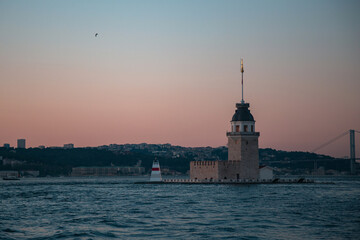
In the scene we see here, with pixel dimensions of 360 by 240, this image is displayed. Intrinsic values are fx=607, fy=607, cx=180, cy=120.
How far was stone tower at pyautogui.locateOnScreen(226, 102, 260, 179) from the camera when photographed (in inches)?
3093

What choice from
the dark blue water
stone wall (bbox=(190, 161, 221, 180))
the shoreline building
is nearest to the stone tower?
the shoreline building

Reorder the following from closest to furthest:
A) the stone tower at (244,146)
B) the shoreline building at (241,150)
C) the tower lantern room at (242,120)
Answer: the stone tower at (244,146), the shoreline building at (241,150), the tower lantern room at (242,120)

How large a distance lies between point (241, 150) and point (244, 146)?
662 millimetres

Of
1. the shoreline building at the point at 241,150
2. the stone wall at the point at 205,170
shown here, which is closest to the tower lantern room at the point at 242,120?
the shoreline building at the point at 241,150

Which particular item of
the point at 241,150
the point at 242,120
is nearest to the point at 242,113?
the point at 242,120

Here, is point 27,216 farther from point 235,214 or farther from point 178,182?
point 178,182

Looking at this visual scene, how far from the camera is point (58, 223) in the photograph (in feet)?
119

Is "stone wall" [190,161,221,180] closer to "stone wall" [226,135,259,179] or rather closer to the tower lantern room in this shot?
"stone wall" [226,135,259,179]

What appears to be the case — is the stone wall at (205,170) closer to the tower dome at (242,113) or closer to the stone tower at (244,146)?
the stone tower at (244,146)

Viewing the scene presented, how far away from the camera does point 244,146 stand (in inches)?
3095

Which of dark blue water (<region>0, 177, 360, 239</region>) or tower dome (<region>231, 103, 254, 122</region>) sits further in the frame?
tower dome (<region>231, 103, 254, 122</region>)

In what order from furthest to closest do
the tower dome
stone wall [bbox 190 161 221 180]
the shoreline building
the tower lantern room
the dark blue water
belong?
stone wall [bbox 190 161 221 180] → the tower dome → the tower lantern room → the shoreline building → the dark blue water

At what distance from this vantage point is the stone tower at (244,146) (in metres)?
78.6

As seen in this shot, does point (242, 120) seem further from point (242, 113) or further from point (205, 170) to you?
point (205, 170)
